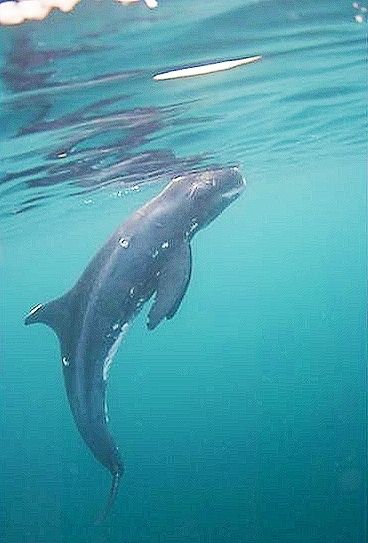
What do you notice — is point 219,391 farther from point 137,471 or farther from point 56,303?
point 56,303

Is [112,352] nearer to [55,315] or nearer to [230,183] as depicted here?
[55,315]

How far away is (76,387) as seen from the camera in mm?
9141

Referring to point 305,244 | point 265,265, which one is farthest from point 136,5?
point 265,265

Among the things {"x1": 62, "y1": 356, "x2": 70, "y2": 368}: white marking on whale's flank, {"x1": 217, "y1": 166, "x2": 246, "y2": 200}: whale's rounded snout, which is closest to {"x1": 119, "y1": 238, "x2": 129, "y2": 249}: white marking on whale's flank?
{"x1": 62, "y1": 356, "x2": 70, "y2": 368}: white marking on whale's flank

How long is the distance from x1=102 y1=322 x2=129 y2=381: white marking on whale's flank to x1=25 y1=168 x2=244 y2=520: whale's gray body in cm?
1

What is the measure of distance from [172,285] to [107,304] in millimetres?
1042

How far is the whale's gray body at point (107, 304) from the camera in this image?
9.01 m

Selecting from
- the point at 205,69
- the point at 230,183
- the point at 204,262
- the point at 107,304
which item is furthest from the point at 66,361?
the point at 204,262

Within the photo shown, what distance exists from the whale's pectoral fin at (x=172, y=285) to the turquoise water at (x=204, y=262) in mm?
2573

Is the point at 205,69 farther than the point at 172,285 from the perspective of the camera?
Yes

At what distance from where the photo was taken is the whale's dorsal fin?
29.3 ft

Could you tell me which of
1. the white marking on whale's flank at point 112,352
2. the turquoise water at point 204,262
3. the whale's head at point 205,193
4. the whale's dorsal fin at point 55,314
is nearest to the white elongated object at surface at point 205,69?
the turquoise water at point 204,262

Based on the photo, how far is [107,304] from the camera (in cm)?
918

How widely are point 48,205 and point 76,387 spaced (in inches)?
363
